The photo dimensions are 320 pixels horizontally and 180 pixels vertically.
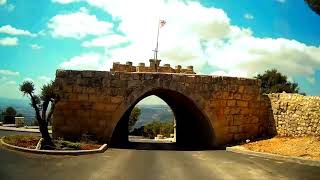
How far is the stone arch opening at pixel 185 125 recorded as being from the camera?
22000 millimetres

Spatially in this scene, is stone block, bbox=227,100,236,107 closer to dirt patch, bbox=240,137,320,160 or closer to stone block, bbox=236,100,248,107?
stone block, bbox=236,100,248,107

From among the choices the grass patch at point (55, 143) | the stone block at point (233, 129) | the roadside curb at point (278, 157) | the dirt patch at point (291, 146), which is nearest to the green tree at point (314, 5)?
the dirt patch at point (291, 146)

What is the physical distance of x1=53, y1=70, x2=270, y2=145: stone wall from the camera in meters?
19.9

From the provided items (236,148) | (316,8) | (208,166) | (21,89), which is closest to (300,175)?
(208,166)

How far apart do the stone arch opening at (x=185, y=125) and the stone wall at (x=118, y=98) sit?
1.66 ft

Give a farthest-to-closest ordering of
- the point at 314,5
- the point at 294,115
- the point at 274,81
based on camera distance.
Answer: the point at 274,81 < the point at 294,115 < the point at 314,5

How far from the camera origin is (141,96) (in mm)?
20812

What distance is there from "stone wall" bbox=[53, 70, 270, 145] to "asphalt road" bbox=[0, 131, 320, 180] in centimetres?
363

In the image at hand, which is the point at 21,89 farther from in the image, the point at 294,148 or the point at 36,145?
the point at 294,148

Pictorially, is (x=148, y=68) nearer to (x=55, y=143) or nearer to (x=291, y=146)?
(x=55, y=143)

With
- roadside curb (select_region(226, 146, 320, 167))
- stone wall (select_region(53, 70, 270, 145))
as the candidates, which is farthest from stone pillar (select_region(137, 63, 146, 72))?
roadside curb (select_region(226, 146, 320, 167))

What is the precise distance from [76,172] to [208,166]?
4668 mm

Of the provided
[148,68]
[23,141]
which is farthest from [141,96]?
[23,141]

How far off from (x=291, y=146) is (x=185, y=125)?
11.3 meters
